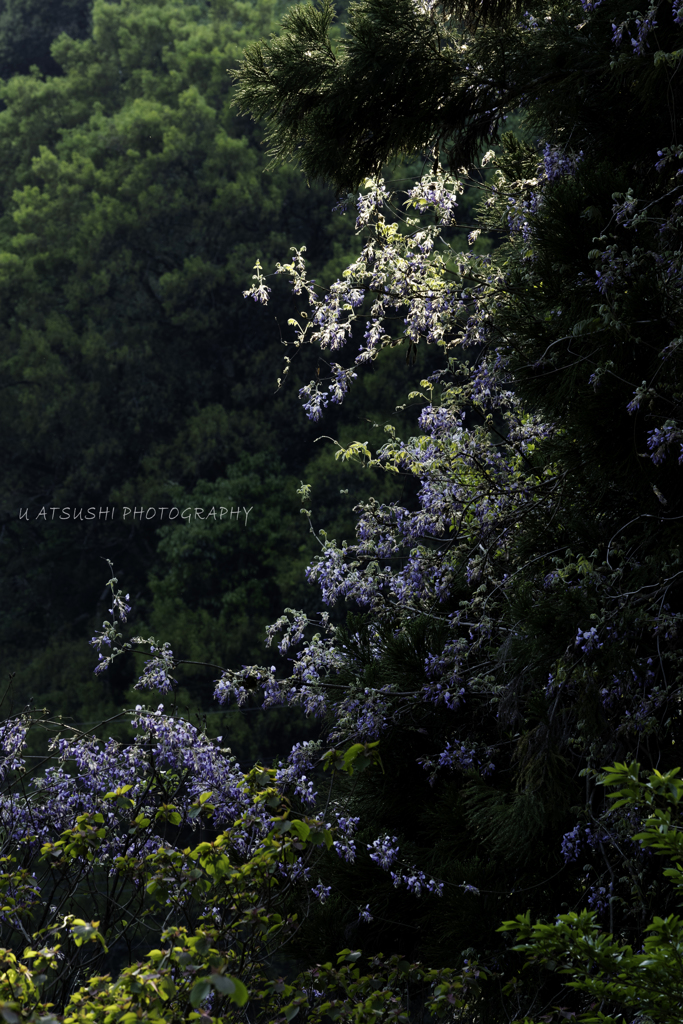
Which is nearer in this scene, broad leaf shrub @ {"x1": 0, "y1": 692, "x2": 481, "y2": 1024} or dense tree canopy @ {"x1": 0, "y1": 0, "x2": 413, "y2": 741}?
broad leaf shrub @ {"x1": 0, "y1": 692, "x2": 481, "y2": 1024}

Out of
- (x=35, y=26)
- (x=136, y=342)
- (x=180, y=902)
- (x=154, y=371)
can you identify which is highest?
(x=35, y=26)

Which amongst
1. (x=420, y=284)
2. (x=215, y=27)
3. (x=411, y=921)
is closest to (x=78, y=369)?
(x=215, y=27)

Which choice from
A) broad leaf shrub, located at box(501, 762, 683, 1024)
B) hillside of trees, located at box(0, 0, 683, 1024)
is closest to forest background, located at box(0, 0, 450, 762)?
hillside of trees, located at box(0, 0, 683, 1024)

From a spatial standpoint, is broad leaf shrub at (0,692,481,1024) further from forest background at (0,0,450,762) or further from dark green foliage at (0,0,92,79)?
dark green foliage at (0,0,92,79)

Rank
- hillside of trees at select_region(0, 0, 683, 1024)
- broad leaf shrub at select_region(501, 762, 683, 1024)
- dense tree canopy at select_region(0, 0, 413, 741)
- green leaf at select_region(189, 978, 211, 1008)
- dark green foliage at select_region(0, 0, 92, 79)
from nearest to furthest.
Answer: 1. green leaf at select_region(189, 978, 211, 1008)
2. broad leaf shrub at select_region(501, 762, 683, 1024)
3. hillside of trees at select_region(0, 0, 683, 1024)
4. dense tree canopy at select_region(0, 0, 413, 741)
5. dark green foliage at select_region(0, 0, 92, 79)

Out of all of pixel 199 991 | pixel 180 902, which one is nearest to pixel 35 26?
pixel 180 902

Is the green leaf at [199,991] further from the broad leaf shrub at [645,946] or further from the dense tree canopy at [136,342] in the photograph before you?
the dense tree canopy at [136,342]

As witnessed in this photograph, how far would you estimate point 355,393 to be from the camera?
15703mm

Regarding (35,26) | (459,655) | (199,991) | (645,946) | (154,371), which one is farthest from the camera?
(35,26)

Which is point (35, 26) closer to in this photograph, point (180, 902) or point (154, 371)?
point (154, 371)

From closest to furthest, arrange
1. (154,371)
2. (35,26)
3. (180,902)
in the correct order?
(180,902), (154,371), (35,26)

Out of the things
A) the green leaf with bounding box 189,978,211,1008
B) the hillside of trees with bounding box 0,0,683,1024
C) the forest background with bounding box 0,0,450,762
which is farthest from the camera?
the forest background with bounding box 0,0,450,762

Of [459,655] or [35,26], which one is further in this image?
[35,26]

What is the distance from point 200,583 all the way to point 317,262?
646 cm
